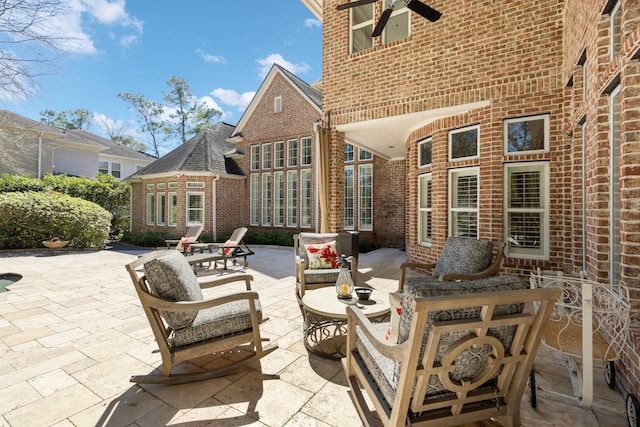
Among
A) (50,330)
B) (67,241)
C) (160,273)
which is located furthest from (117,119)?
(160,273)

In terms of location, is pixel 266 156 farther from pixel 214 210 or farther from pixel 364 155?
pixel 364 155

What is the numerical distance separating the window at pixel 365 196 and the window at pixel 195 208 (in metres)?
6.88

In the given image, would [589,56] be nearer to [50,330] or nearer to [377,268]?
[377,268]

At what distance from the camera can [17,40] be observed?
6.57 meters

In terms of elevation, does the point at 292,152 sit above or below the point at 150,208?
above

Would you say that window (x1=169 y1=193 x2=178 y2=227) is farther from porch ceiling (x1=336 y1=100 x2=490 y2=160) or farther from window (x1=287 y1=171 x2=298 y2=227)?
porch ceiling (x1=336 y1=100 x2=490 y2=160)

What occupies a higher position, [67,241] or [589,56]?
[589,56]

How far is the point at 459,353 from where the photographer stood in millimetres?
1322

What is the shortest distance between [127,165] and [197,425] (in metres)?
22.4

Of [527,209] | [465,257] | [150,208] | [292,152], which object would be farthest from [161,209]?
[527,209]

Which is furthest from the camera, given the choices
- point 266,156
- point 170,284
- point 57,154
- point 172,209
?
point 57,154

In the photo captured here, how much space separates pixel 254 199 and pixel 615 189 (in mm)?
12199

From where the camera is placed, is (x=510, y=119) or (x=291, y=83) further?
(x=291, y=83)

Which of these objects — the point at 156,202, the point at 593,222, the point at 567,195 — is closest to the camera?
the point at 593,222
